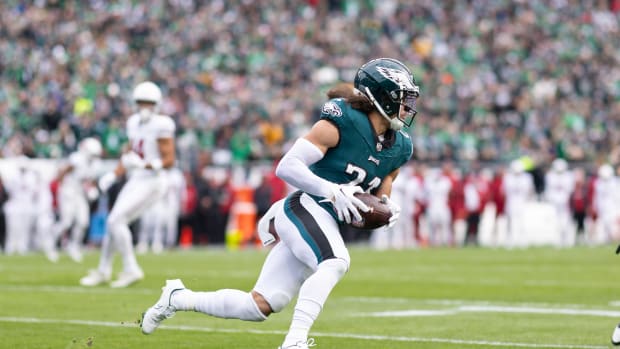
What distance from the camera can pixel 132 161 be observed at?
1226 centimetres

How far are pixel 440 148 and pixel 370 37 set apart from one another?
5051mm

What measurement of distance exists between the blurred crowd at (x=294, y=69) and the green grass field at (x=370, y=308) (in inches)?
345

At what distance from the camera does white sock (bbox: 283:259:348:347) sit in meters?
6.05

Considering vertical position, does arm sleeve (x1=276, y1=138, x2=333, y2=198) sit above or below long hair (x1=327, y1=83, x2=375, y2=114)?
below

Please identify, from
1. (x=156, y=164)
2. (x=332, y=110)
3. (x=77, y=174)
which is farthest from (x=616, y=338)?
(x=77, y=174)

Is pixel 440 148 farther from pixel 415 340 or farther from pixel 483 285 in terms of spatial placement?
pixel 415 340

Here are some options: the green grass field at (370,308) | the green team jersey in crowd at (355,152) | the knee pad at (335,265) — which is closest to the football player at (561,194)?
the green grass field at (370,308)

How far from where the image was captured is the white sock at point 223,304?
6.41m

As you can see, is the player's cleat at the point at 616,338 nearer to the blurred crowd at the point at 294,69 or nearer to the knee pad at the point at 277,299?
the knee pad at the point at 277,299

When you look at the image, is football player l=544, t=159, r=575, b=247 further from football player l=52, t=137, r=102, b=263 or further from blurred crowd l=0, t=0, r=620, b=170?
football player l=52, t=137, r=102, b=263

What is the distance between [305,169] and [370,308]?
4289 mm

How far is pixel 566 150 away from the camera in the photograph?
101ft

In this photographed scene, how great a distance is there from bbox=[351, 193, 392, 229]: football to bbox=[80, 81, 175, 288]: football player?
6.01m

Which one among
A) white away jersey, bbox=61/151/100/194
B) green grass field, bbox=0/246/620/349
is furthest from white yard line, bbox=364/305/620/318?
white away jersey, bbox=61/151/100/194
